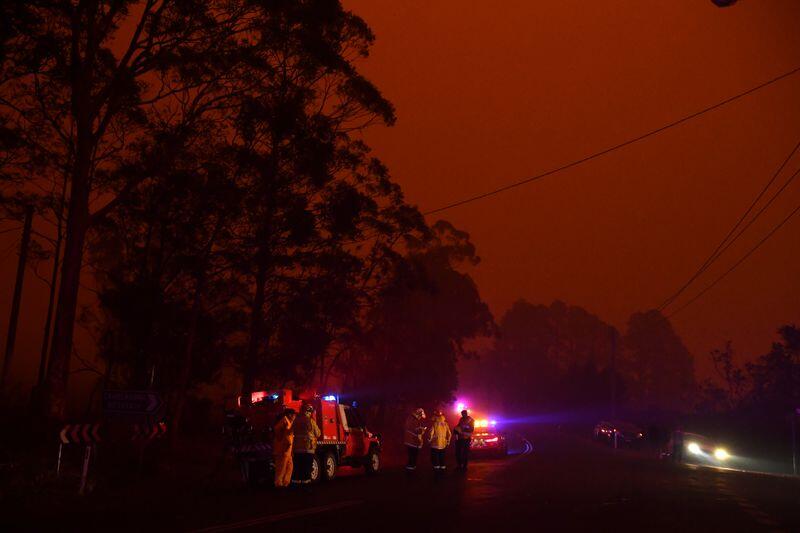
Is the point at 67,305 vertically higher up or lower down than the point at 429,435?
higher up

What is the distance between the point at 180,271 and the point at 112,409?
17.0 m

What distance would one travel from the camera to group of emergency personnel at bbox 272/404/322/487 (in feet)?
63.6

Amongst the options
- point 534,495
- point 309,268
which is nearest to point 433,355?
point 309,268

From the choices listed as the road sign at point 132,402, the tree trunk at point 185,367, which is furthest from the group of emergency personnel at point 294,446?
the tree trunk at point 185,367

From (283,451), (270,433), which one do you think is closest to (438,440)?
(270,433)

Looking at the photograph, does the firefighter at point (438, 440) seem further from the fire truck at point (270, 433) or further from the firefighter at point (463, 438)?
the fire truck at point (270, 433)

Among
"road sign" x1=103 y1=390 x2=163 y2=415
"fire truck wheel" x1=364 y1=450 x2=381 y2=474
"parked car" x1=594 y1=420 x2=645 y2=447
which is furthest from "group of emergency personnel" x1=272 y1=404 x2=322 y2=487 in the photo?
"parked car" x1=594 y1=420 x2=645 y2=447

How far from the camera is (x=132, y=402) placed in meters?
18.4

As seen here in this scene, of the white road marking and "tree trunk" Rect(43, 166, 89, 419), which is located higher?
"tree trunk" Rect(43, 166, 89, 419)

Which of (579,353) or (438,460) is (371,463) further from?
(579,353)

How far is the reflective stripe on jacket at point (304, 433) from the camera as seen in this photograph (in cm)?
2003

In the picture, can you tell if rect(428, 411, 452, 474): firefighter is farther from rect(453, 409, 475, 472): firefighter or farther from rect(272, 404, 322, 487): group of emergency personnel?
rect(272, 404, 322, 487): group of emergency personnel

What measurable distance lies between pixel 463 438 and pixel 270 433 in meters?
7.07

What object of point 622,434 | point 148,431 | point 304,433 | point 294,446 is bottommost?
point 294,446
